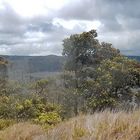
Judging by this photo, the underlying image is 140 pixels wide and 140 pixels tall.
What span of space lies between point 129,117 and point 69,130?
115 centimetres

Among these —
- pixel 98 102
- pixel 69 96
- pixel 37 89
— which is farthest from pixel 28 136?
pixel 37 89

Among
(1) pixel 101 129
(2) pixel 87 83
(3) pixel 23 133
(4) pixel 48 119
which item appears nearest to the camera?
(1) pixel 101 129

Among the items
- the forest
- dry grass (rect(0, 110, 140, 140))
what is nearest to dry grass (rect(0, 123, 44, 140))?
dry grass (rect(0, 110, 140, 140))

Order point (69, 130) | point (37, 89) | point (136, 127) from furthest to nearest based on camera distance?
point (37, 89) → point (69, 130) → point (136, 127)

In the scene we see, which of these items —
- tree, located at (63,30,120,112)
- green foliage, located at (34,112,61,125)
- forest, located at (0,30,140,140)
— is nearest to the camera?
green foliage, located at (34,112,61,125)

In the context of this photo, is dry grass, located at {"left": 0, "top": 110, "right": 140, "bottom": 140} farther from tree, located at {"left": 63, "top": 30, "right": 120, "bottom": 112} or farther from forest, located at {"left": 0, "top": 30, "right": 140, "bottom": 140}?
tree, located at {"left": 63, "top": 30, "right": 120, "bottom": 112}

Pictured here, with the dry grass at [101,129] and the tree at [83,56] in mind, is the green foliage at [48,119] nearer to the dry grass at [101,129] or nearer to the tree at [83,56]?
the tree at [83,56]

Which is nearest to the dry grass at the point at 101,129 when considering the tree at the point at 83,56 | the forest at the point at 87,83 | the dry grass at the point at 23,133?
the dry grass at the point at 23,133

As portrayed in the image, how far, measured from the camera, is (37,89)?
3166 cm

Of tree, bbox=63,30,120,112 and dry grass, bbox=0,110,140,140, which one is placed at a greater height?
tree, bbox=63,30,120,112

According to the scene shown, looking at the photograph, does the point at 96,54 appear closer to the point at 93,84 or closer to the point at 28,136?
the point at 93,84

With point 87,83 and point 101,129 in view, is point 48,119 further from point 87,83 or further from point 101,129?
point 101,129

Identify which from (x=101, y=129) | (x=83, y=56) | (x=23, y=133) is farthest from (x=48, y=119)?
(x=101, y=129)

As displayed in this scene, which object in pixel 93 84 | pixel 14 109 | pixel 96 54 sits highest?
pixel 96 54
